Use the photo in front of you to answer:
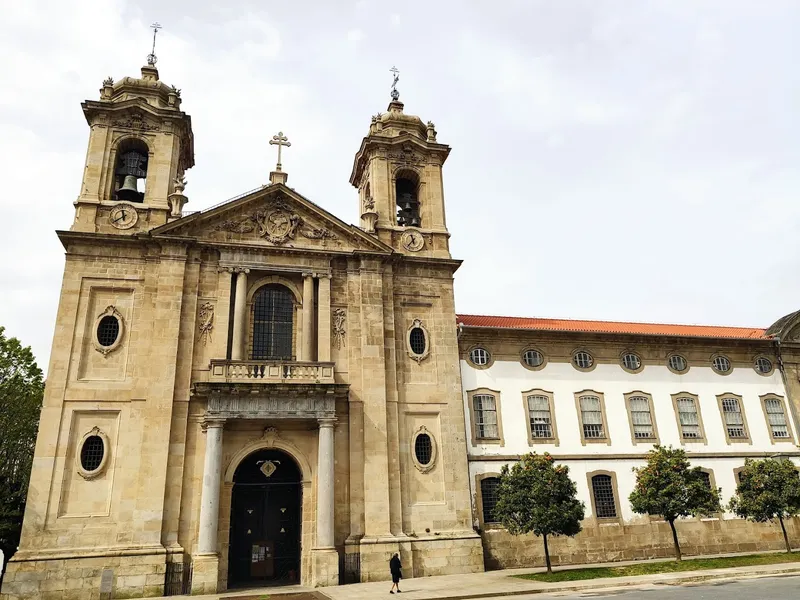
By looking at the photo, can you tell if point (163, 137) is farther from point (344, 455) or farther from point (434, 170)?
point (344, 455)

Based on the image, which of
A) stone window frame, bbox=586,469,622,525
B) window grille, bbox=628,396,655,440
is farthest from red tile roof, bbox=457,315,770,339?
stone window frame, bbox=586,469,622,525

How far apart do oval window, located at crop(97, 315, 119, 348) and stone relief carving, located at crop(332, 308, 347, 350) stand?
328 inches

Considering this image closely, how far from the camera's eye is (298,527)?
22891 millimetres

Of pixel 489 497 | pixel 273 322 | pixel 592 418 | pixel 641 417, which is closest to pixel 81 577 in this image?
pixel 273 322

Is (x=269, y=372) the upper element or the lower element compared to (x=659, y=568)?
upper

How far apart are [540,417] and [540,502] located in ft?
19.2

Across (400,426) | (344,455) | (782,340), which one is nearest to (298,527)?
(344,455)

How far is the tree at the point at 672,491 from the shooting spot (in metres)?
23.0

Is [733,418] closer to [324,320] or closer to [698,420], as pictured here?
[698,420]

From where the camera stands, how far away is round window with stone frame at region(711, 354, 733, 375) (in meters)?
30.1

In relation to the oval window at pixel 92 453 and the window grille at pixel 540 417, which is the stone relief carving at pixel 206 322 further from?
the window grille at pixel 540 417

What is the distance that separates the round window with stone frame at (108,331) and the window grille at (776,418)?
2973 centimetres

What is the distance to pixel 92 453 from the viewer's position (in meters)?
21.7

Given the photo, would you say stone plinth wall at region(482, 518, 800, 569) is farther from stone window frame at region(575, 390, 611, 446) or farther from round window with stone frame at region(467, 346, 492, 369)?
round window with stone frame at region(467, 346, 492, 369)
